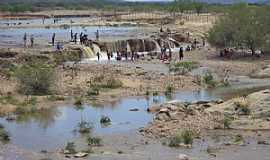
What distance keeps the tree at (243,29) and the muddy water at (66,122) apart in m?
24.5

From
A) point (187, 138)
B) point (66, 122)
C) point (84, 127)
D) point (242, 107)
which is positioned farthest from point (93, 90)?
point (187, 138)

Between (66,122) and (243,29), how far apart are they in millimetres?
34417

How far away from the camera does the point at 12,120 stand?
110ft

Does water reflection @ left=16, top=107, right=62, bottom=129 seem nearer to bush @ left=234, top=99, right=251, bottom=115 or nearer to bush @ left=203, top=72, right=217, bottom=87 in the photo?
bush @ left=234, top=99, right=251, bottom=115

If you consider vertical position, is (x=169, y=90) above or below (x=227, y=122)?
below

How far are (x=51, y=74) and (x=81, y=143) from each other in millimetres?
15483

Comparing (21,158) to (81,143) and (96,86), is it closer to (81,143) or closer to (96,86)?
(81,143)

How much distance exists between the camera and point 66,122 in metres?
32.9

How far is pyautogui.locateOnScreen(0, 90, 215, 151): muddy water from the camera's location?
93.8 ft

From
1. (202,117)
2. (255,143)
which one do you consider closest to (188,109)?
(202,117)

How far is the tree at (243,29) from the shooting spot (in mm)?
63188

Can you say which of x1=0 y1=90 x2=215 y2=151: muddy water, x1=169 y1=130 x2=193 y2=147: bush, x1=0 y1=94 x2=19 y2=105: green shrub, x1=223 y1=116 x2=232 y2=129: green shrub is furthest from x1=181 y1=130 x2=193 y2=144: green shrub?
x1=0 y1=94 x2=19 y2=105: green shrub

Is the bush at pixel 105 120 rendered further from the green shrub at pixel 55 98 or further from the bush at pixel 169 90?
the bush at pixel 169 90

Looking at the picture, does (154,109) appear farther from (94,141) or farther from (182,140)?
(94,141)
